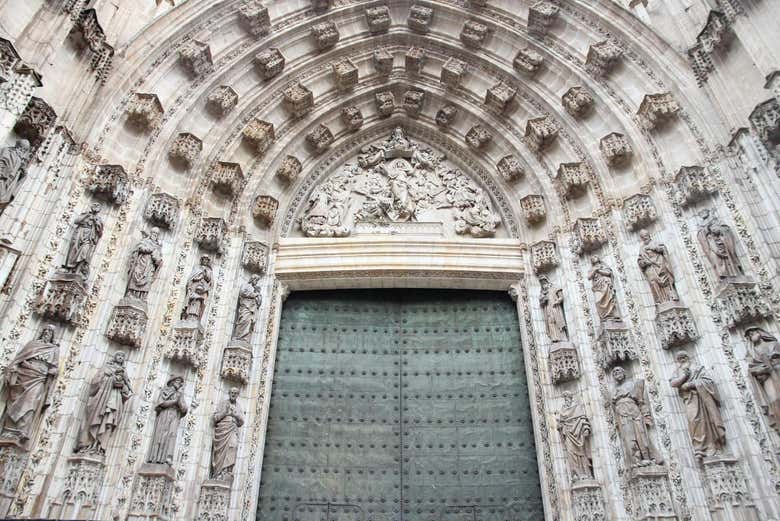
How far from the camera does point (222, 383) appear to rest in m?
6.65

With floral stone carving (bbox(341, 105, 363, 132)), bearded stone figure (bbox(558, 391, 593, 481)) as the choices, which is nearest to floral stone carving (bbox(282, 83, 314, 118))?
floral stone carving (bbox(341, 105, 363, 132))

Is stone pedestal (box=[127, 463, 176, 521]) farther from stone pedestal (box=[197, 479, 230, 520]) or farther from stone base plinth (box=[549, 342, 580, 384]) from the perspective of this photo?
stone base plinth (box=[549, 342, 580, 384])

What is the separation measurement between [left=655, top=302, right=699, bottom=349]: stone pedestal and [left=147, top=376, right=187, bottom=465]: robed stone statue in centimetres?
518

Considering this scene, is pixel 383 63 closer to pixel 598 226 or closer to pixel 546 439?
pixel 598 226

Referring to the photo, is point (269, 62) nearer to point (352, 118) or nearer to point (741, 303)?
point (352, 118)

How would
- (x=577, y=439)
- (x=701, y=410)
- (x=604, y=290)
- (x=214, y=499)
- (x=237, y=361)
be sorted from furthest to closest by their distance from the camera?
1. (x=604, y=290)
2. (x=237, y=361)
3. (x=577, y=439)
4. (x=214, y=499)
5. (x=701, y=410)

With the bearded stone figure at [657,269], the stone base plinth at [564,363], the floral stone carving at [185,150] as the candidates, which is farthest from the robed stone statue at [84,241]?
the bearded stone figure at [657,269]

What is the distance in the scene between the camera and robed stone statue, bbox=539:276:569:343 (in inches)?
279

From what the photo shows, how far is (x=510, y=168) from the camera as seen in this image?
8688mm

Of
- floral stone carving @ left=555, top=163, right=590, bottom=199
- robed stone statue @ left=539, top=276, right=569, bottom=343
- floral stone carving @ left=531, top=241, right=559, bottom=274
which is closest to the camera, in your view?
robed stone statue @ left=539, top=276, right=569, bottom=343

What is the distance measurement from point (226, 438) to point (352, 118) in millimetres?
5385

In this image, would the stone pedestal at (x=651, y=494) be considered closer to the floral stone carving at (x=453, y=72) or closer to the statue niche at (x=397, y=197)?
the statue niche at (x=397, y=197)

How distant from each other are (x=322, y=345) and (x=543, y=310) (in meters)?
2.99

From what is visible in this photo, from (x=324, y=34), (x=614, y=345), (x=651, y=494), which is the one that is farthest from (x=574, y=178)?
(x=324, y=34)
